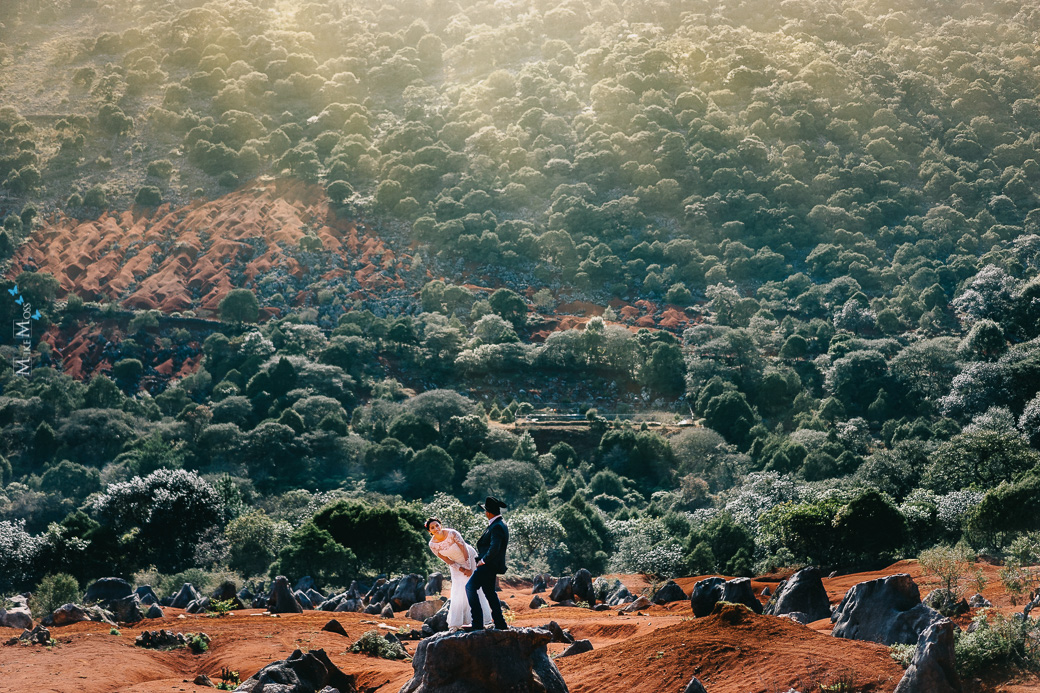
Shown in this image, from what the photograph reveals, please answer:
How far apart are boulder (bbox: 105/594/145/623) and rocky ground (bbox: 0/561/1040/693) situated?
A: 71 centimetres

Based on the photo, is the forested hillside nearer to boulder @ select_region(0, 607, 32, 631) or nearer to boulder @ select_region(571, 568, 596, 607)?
boulder @ select_region(571, 568, 596, 607)

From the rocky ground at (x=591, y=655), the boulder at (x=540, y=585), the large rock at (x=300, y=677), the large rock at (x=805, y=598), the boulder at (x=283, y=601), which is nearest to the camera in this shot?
the rocky ground at (x=591, y=655)

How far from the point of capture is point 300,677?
16016 mm

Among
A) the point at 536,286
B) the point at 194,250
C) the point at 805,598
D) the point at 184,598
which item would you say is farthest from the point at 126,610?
the point at 194,250

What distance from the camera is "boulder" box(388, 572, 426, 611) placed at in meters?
28.8

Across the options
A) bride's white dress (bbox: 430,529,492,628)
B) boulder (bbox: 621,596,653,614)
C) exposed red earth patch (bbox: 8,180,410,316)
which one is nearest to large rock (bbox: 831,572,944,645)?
bride's white dress (bbox: 430,529,492,628)

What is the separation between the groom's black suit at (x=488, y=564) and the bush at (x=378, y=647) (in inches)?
290

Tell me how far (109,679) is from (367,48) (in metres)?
124

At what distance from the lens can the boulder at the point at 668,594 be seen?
92.1 feet

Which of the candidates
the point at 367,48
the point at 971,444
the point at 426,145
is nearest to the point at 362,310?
the point at 426,145

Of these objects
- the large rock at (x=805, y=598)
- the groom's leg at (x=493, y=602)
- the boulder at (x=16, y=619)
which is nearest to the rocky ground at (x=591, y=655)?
the large rock at (x=805, y=598)

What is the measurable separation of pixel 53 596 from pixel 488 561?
2149cm

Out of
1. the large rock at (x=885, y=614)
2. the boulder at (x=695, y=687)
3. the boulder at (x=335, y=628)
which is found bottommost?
the boulder at (x=335, y=628)

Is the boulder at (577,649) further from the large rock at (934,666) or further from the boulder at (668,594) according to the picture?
the boulder at (668,594)
